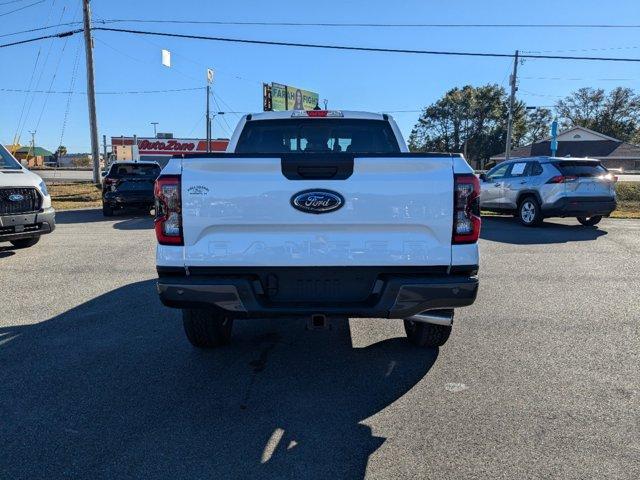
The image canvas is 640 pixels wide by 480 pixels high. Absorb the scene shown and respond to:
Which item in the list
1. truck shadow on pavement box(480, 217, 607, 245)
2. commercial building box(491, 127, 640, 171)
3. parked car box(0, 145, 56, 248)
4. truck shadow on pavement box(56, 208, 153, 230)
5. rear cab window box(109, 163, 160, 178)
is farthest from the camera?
commercial building box(491, 127, 640, 171)

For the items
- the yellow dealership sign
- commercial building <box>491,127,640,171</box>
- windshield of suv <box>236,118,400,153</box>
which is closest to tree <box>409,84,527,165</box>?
commercial building <box>491,127,640,171</box>

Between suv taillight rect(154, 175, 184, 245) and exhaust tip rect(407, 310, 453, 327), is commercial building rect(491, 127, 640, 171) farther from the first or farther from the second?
suv taillight rect(154, 175, 184, 245)

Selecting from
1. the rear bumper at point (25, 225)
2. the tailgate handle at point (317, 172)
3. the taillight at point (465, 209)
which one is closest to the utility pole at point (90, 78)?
the rear bumper at point (25, 225)

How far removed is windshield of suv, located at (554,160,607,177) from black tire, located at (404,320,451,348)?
29.9 feet

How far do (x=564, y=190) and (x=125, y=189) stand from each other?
1135 centimetres

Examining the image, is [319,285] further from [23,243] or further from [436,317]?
[23,243]

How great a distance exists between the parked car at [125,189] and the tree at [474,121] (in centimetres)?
6443

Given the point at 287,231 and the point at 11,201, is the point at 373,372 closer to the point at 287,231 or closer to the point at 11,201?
the point at 287,231

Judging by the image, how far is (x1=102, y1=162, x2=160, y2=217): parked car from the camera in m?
14.7

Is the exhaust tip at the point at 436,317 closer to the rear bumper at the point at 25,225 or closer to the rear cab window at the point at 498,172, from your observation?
the rear bumper at the point at 25,225

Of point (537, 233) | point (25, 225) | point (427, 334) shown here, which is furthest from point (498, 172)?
point (25, 225)

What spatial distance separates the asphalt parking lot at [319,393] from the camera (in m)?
2.84

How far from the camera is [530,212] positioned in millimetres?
12844

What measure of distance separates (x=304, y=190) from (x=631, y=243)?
939cm
